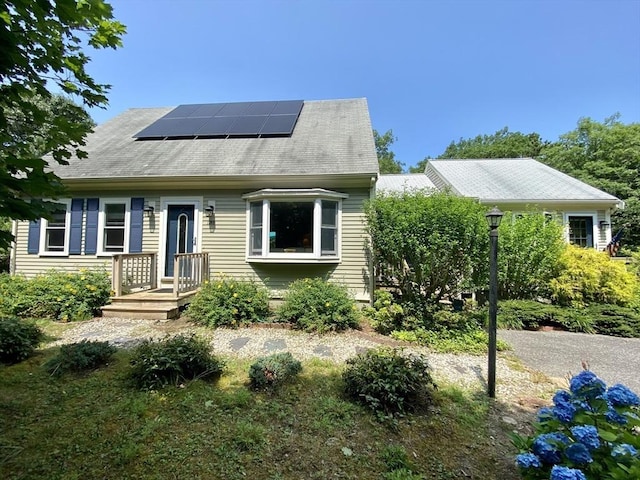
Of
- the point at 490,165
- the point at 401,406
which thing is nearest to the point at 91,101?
the point at 401,406

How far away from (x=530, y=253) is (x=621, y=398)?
19.9ft

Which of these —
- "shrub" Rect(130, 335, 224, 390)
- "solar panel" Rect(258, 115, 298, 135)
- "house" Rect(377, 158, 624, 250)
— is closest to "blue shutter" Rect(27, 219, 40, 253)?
"solar panel" Rect(258, 115, 298, 135)

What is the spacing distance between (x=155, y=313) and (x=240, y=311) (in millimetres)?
1895

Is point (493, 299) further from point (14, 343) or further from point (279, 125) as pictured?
point (279, 125)

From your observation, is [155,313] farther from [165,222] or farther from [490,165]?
[490,165]

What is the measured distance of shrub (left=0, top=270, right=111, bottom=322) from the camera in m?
6.32

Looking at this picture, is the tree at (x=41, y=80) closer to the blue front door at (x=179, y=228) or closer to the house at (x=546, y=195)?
the blue front door at (x=179, y=228)

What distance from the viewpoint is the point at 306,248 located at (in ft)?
23.7

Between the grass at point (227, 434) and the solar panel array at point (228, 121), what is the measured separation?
24.7 ft

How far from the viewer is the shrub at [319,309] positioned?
5.76 metres

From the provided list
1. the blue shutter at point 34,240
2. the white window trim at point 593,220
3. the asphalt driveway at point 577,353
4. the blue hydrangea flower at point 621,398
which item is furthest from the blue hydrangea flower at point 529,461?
the white window trim at point 593,220

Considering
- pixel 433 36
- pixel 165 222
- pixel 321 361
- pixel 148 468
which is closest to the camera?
pixel 148 468

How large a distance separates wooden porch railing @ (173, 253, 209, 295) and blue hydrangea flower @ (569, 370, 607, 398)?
6628 mm

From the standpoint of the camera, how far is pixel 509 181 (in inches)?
472
